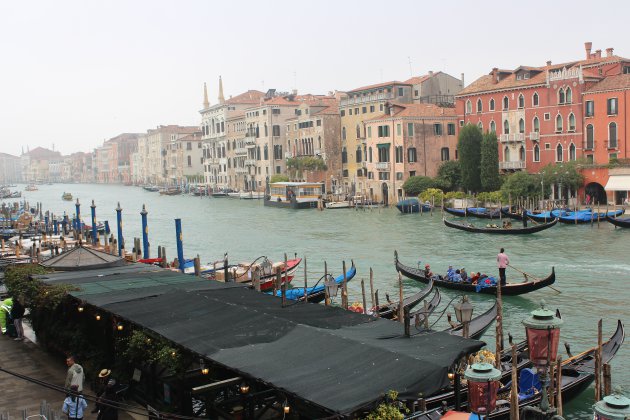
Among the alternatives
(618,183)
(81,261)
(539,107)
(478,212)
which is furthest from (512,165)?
(81,261)

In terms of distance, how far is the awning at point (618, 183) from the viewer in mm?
25992

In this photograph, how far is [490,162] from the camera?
102 ft

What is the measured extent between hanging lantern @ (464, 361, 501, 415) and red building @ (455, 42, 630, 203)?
962 inches

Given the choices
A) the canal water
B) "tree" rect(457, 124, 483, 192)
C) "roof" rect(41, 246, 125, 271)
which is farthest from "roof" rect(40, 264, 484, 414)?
"tree" rect(457, 124, 483, 192)

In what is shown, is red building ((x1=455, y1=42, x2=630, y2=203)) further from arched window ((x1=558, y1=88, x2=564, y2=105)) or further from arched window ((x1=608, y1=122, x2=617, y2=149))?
arched window ((x1=608, y1=122, x2=617, y2=149))

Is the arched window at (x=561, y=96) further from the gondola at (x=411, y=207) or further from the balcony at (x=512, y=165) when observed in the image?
the gondola at (x=411, y=207)

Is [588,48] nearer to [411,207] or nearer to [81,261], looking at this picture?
[411,207]

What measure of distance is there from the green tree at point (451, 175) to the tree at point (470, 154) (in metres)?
1.86

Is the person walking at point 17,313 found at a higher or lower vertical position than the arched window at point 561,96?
lower

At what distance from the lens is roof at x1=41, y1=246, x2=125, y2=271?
1055cm

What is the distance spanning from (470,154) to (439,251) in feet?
41.9

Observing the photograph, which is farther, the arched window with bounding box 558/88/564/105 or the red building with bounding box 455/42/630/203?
the arched window with bounding box 558/88/564/105

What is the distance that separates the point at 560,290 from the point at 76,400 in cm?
1047

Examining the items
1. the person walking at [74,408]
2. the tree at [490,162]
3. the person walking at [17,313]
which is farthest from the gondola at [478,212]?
the person walking at [74,408]
